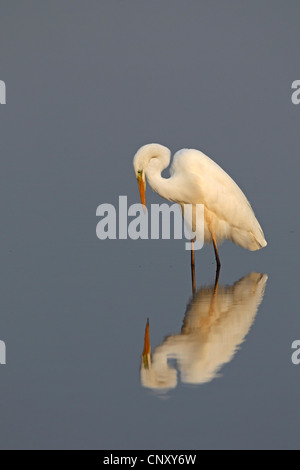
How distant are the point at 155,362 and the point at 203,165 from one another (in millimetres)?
3679

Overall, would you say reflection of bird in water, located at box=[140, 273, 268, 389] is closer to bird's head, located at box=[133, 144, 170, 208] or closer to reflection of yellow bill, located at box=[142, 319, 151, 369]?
reflection of yellow bill, located at box=[142, 319, 151, 369]

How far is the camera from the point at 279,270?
30.6 ft

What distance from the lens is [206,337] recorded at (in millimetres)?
6938

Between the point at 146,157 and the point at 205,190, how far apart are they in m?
0.76

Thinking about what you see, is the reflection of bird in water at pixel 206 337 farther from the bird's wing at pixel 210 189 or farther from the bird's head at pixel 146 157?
the bird's head at pixel 146 157

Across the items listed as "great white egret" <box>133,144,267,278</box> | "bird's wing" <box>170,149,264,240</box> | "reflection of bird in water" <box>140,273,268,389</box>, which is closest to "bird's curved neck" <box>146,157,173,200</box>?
"great white egret" <box>133,144,267,278</box>

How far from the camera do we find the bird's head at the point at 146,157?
9234mm

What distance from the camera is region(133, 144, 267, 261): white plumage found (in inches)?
370

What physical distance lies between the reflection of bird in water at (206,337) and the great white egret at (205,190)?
3.69 feet

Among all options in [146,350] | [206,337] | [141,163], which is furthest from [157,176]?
[146,350]

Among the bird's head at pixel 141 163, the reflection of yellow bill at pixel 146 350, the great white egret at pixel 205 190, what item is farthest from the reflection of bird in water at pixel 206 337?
the bird's head at pixel 141 163

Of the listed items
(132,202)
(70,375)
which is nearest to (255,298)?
(70,375)

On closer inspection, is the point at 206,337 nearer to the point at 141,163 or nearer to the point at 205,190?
the point at 141,163
